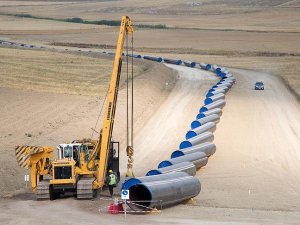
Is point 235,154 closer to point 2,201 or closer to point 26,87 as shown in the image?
point 2,201

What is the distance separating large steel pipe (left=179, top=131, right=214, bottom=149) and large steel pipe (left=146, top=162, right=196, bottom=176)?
257 inches

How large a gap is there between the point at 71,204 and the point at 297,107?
42.2 metres

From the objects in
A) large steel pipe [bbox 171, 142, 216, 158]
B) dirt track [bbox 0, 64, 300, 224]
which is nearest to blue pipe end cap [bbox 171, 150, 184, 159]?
large steel pipe [bbox 171, 142, 216, 158]

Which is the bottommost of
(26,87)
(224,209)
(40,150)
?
(224,209)

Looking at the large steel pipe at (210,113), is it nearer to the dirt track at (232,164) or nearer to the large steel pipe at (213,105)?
the large steel pipe at (213,105)

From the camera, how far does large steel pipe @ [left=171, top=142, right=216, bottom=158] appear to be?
146 feet

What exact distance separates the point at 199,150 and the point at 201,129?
7871 millimetres

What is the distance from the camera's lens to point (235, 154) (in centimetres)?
5091

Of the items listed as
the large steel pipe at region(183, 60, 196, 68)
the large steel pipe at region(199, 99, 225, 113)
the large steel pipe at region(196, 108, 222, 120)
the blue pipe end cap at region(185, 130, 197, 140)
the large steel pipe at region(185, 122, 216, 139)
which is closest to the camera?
the blue pipe end cap at region(185, 130, 197, 140)

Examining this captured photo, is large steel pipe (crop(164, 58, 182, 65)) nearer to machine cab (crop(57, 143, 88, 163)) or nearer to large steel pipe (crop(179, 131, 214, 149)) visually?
large steel pipe (crop(179, 131, 214, 149))

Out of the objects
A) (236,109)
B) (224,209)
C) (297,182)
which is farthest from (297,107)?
(224,209)

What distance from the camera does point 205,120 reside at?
2303 inches

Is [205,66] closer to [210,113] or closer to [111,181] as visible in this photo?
[210,113]

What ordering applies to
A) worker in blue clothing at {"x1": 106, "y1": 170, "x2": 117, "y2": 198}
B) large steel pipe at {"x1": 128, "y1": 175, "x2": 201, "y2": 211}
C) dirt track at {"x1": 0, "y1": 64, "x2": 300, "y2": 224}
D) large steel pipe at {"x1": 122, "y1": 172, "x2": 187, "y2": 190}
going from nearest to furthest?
dirt track at {"x1": 0, "y1": 64, "x2": 300, "y2": 224} → large steel pipe at {"x1": 128, "y1": 175, "x2": 201, "y2": 211} → large steel pipe at {"x1": 122, "y1": 172, "x2": 187, "y2": 190} → worker in blue clothing at {"x1": 106, "y1": 170, "x2": 117, "y2": 198}
